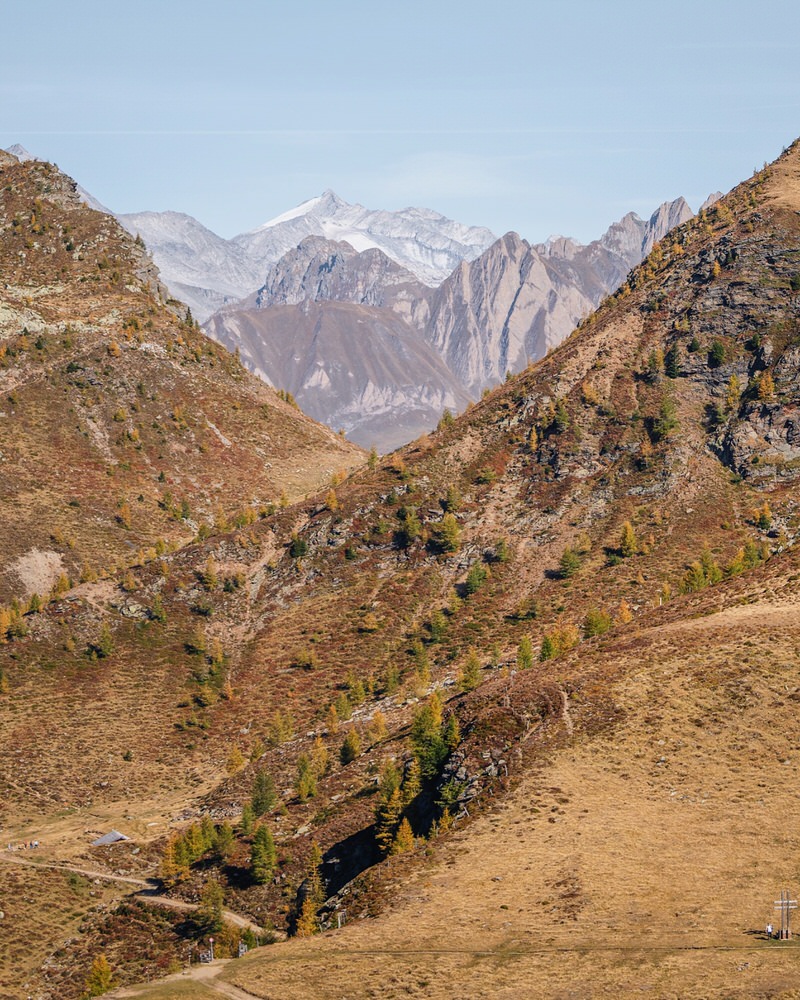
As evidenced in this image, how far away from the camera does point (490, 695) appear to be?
387 ft

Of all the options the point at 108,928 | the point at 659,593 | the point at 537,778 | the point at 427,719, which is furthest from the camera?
the point at 659,593

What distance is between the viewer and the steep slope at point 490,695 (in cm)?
8219

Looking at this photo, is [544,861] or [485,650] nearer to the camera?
[544,861]

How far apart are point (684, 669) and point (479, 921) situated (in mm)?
40508

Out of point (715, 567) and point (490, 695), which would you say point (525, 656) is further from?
point (715, 567)

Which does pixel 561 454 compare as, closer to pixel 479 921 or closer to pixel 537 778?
pixel 537 778

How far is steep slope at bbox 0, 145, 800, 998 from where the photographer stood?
82.2 metres

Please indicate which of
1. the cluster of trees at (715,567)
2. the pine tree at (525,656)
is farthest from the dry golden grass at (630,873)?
the cluster of trees at (715,567)

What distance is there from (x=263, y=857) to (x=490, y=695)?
27.7 m

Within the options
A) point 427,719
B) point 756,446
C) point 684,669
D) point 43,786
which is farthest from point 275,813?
point 756,446

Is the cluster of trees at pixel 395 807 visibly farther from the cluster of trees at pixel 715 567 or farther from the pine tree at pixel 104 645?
the pine tree at pixel 104 645

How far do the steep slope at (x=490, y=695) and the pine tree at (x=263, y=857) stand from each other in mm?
830

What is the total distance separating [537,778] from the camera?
3942 inches

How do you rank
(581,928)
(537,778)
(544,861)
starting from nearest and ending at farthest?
(581,928) < (544,861) < (537,778)
